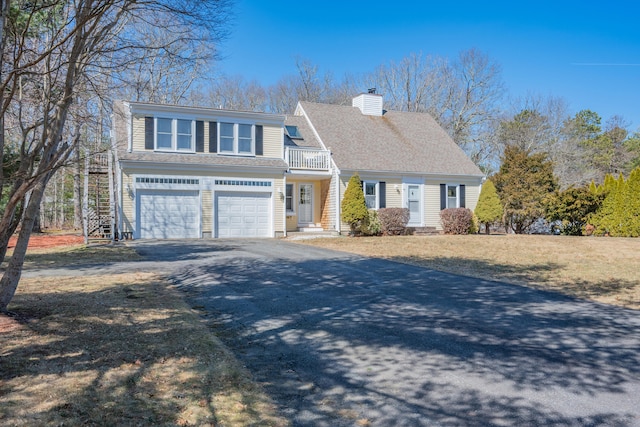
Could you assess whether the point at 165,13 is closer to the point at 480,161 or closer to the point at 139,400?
the point at 139,400

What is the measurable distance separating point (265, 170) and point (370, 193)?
512 cm

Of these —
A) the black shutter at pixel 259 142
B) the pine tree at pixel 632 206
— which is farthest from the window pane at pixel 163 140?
the pine tree at pixel 632 206

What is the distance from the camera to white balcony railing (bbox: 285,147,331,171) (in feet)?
70.2

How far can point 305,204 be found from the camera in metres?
22.9

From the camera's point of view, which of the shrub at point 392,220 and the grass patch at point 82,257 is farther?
the shrub at point 392,220

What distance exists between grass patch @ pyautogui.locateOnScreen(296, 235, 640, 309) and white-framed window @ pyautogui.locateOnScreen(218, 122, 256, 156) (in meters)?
5.29

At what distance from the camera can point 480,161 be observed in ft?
127

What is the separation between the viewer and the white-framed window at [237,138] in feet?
66.8

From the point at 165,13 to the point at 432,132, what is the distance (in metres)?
21.6

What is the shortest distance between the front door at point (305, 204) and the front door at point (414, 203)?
4669 millimetres

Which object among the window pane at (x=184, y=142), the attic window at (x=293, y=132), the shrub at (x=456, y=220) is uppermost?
the attic window at (x=293, y=132)

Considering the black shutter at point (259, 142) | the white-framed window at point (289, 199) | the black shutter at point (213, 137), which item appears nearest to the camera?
the black shutter at point (213, 137)

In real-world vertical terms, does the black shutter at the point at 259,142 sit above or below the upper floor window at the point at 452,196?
above

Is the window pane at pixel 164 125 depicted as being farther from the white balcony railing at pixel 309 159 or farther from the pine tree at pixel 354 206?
the pine tree at pixel 354 206
